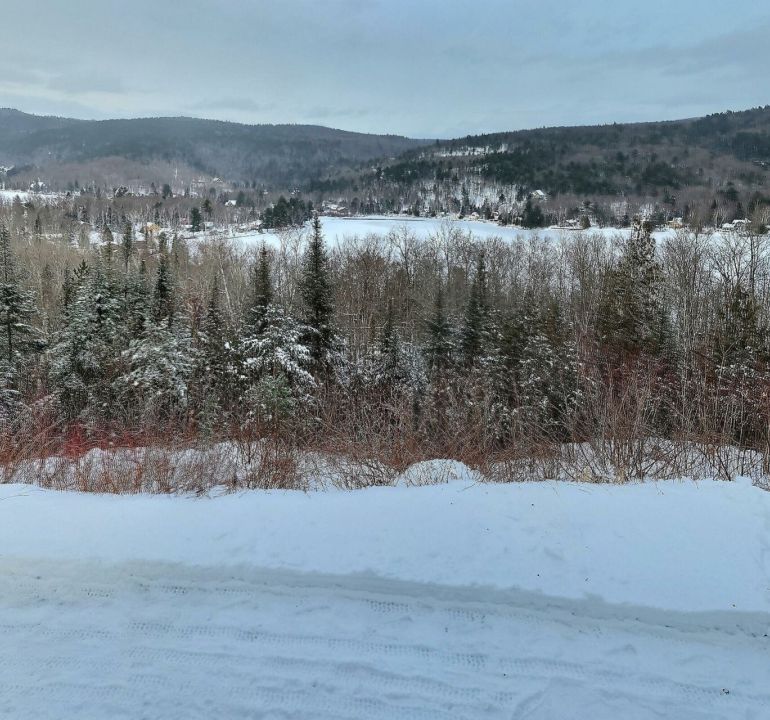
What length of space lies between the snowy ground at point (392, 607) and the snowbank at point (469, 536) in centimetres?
2

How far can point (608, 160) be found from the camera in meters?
150

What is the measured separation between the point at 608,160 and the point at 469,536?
172409 millimetres

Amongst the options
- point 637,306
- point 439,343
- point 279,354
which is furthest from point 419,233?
point 279,354

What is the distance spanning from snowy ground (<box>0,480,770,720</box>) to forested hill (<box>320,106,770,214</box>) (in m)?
120

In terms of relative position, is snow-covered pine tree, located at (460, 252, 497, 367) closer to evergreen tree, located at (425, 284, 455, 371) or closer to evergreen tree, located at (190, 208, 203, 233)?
evergreen tree, located at (425, 284, 455, 371)

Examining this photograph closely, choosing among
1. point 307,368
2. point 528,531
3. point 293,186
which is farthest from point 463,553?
point 293,186

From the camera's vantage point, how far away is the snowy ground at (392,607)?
2.73 m

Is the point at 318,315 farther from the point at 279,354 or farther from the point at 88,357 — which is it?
the point at 88,357

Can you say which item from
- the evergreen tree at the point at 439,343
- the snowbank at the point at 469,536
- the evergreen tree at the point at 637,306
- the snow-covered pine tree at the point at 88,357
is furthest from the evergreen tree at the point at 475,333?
the snowbank at the point at 469,536

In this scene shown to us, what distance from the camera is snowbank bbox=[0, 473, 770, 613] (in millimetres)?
3453

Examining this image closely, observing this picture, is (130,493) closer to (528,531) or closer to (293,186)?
(528,531)

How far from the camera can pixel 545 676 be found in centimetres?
285

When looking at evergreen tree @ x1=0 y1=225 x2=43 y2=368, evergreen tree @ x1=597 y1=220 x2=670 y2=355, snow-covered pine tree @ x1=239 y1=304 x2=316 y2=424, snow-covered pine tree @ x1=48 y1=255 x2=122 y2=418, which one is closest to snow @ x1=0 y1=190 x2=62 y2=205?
snow-covered pine tree @ x1=48 y1=255 x2=122 y2=418

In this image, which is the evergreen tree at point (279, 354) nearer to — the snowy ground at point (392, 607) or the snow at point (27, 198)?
the snowy ground at point (392, 607)
